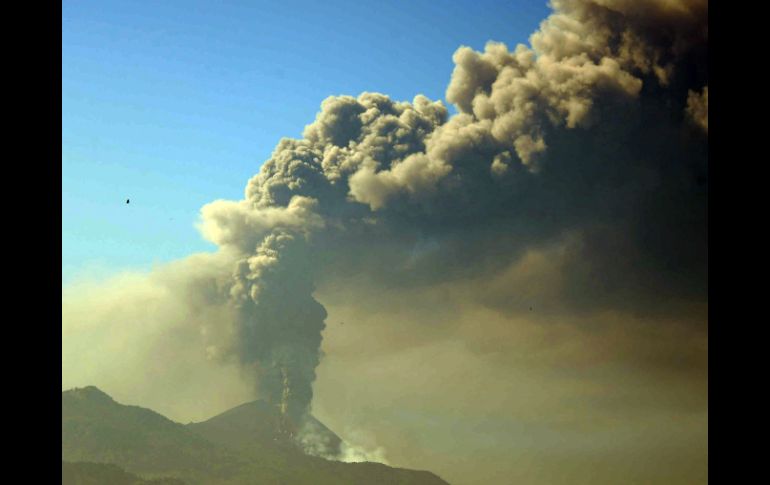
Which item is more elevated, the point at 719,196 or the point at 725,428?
the point at 719,196

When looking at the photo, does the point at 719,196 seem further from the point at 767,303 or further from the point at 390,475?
the point at 390,475

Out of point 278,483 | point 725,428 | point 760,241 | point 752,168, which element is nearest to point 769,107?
point 752,168

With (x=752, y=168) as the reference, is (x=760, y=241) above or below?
below

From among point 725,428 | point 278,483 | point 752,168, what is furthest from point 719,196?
point 278,483

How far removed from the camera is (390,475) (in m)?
186

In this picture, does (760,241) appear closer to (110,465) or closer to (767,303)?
(767,303)

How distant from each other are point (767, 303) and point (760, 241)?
0.93ft
